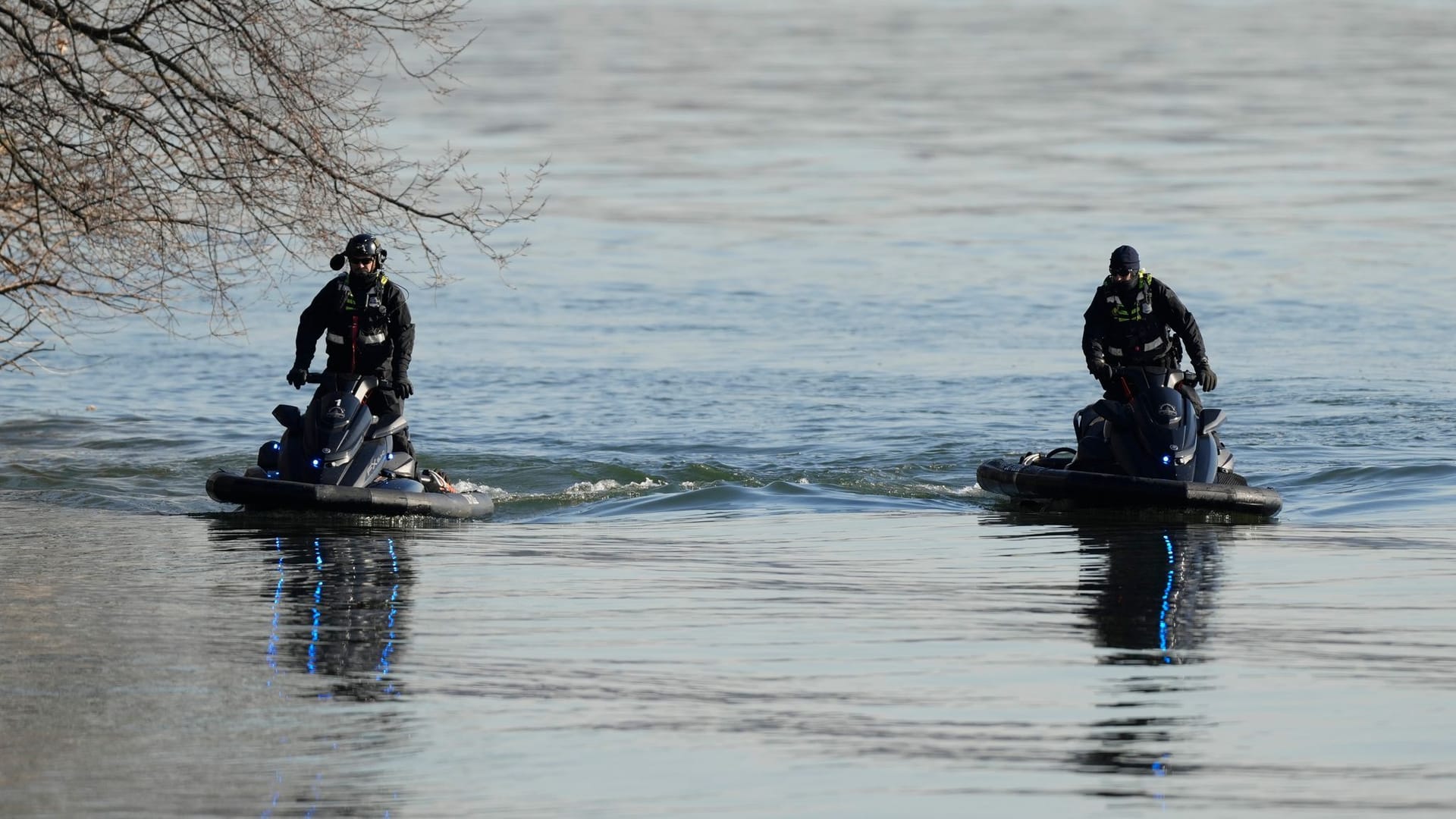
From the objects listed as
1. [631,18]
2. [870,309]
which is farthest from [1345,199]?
[631,18]

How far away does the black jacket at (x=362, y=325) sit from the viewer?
15.4 metres

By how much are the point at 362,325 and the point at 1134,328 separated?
499 centimetres

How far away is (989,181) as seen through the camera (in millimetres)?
41906

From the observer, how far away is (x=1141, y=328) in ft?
51.6

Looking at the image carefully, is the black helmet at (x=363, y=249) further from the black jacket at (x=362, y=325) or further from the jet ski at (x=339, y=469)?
the jet ski at (x=339, y=469)

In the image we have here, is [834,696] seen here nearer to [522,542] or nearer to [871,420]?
[522,542]

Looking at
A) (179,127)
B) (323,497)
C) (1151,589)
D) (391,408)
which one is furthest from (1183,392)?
(179,127)

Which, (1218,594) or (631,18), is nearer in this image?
(1218,594)

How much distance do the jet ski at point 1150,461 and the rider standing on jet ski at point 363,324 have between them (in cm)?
428

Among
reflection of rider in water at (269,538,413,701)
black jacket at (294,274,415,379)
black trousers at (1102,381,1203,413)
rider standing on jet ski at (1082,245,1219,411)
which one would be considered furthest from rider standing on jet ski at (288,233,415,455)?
black trousers at (1102,381,1203,413)

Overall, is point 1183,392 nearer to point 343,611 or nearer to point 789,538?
point 789,538

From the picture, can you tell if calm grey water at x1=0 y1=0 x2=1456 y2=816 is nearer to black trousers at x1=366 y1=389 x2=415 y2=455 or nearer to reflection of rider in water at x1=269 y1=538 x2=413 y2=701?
reflection of rider in water at x1=269 y1=538 x2=413 y2=701

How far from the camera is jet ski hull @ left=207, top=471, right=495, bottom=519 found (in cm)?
1510

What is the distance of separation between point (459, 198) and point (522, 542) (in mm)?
25030
